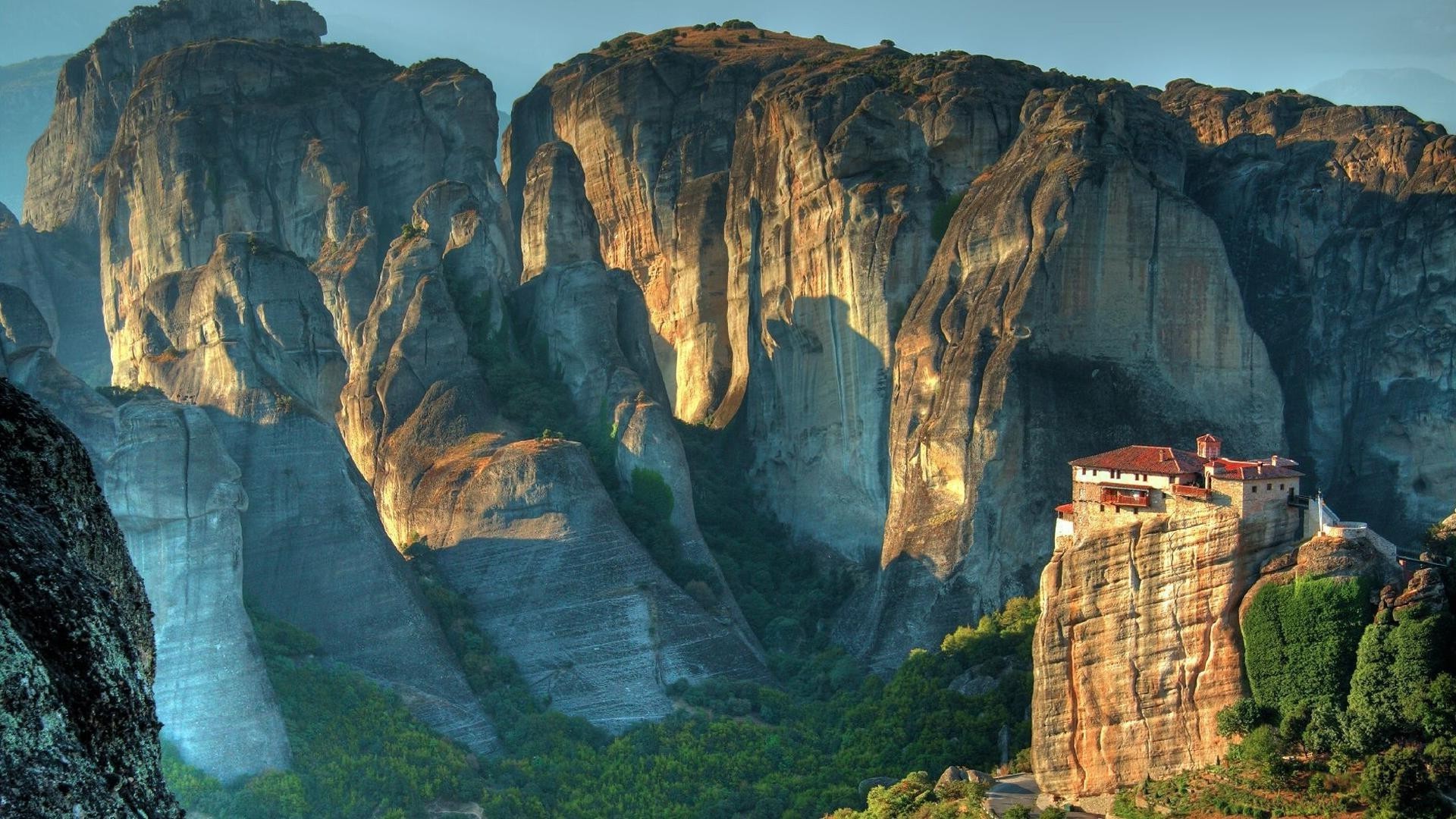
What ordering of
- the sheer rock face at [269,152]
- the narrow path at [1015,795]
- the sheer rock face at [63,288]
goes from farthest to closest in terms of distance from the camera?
the sheer rock face at [63,288] → the sheer rock face at [269,152] → the narrow path at [1015,795]

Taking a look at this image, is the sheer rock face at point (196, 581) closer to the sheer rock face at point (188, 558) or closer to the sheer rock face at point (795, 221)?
the sheer rock face at point (188, 558)

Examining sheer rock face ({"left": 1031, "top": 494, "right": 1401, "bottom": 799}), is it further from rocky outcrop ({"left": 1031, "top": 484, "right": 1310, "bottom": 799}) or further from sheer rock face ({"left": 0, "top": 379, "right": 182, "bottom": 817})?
sheer rock face ({"left": 0, "top": 379, "right": 182, "bottom": 817})

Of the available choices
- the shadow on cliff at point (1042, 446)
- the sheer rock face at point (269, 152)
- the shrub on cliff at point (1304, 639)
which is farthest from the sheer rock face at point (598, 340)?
the shrub on cliff at point (1304, 639)

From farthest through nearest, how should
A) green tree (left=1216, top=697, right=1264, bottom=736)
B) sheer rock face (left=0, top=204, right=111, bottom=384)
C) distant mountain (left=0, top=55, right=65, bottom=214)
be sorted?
distant mountain (left=0, top=55, right=65, bottom=214), sheer rock face (left=0, top=204, right=111, bottom=384), green tree (left=1216, top=697, right=1264, bottom=736)

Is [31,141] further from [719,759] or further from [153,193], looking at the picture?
[719,759]

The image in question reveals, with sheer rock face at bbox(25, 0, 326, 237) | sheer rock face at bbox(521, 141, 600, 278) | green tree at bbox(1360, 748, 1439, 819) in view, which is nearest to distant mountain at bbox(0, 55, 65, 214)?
sheer rock face at bbox(25, 0, 326, 237)
